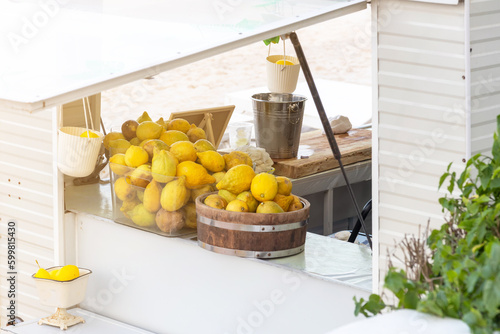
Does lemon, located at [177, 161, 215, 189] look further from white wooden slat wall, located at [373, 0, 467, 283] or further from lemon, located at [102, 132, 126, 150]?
white wooden slat wall, located at [373, 0, 467, 283]

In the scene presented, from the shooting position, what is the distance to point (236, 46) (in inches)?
102

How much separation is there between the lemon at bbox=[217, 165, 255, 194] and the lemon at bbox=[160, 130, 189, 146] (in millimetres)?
466

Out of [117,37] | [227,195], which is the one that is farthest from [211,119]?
[117,37]

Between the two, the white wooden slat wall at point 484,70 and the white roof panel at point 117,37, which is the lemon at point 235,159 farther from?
the white wooden slat wall at point 484,70

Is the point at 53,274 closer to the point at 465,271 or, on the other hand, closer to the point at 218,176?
the point at 218,176

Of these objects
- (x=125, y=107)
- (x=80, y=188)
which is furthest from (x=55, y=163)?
(x=125, y=107)

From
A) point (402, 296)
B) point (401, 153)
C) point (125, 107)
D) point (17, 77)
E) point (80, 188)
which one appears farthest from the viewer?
point (125, 107)

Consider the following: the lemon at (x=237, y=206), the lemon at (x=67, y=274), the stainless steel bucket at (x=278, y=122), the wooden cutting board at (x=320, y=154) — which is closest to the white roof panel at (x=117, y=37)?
the lemon at (x=237, y=206)

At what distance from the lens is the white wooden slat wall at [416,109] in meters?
2.71

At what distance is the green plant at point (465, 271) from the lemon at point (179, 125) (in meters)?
2.25

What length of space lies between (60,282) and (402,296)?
2217 mm

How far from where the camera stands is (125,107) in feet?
40.5

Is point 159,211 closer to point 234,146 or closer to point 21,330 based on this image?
point 21,330

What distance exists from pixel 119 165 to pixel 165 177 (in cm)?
28
